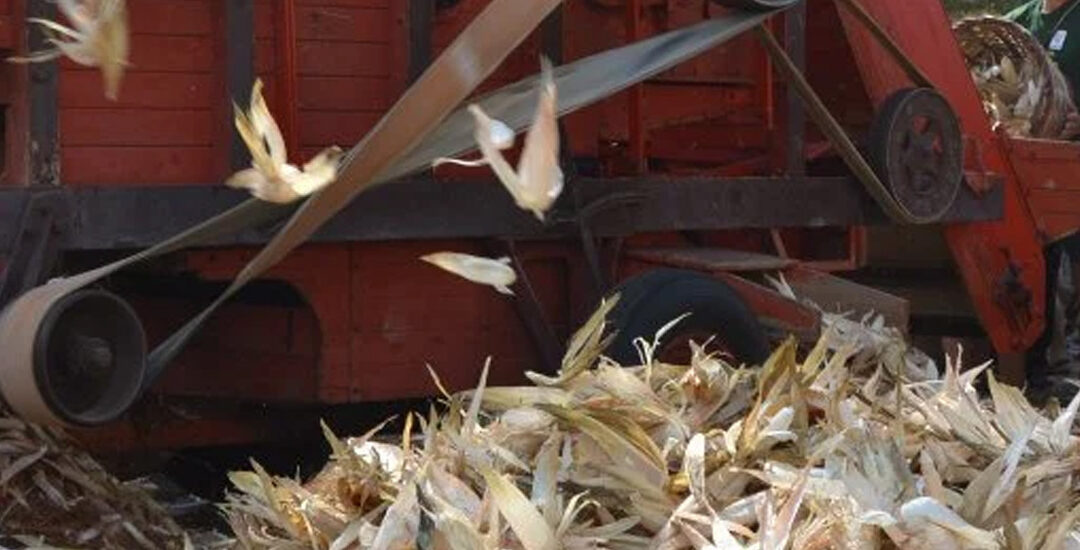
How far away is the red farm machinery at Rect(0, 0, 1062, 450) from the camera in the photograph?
518 cm

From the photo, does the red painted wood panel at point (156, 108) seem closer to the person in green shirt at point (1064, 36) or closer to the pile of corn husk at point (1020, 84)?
the pile of corn husk at point (1020, 84)

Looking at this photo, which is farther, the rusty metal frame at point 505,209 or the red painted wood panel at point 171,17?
the red painted wood panel at point 171,17

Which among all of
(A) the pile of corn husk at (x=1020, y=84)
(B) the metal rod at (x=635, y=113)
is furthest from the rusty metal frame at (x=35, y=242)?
(A) the pile of corn husk at (x=1020, y=84)

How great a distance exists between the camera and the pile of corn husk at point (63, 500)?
4.87 meters

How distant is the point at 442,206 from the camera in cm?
582

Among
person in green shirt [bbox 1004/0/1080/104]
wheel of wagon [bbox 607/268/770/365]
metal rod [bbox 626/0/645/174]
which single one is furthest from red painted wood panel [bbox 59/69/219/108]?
person in green shirt [bbox 1004/0/1080/104]

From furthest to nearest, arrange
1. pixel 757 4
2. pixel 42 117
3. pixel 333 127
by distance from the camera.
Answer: pixel 333 127, pixel 42 117, pixel 757 4

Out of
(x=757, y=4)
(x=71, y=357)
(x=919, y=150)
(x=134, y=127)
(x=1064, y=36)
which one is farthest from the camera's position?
(x=1064, y=36)

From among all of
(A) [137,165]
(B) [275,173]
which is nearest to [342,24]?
(A) [137,165]

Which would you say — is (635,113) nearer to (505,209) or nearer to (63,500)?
(505,209)

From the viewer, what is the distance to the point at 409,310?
5.97 meters

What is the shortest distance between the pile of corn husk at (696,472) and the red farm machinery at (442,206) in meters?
0.91

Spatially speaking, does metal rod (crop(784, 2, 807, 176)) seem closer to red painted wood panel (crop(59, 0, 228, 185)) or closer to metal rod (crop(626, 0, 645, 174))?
metal rod (crop(626, 0, 645, 174))

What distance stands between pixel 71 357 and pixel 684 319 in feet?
6.78
